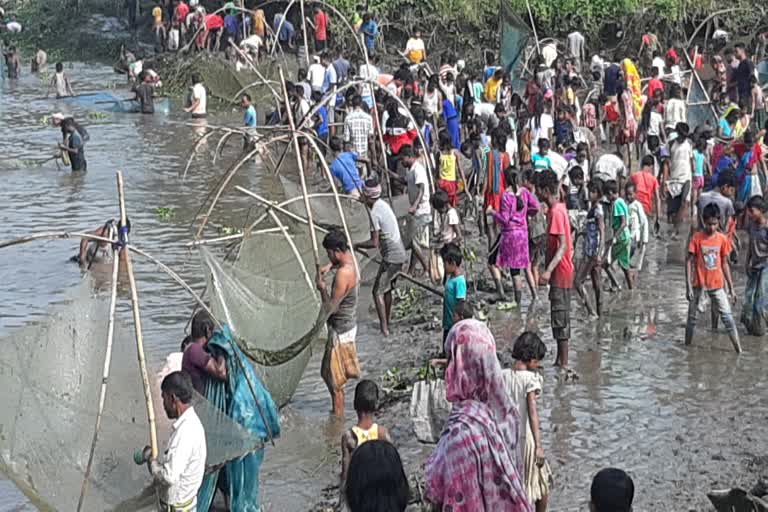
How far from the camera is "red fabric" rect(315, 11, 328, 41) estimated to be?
940 inches

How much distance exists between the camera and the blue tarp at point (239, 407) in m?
6.67

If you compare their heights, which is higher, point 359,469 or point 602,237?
point 359,469

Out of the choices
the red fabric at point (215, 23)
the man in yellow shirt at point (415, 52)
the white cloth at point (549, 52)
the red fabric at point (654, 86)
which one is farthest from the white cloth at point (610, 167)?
the red fabric at point (215, 23)

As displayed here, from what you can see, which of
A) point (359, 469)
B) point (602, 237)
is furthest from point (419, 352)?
point (359, 469)

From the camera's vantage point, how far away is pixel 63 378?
22.0ft

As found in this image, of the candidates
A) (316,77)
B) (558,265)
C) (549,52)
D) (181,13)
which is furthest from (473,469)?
(181,13)

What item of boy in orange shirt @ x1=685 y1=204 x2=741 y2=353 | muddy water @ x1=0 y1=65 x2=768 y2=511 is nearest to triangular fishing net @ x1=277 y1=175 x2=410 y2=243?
muddy water @ x1=0 y1=65 x2=768 y2=511

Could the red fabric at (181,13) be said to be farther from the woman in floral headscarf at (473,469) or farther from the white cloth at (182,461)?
the woman in floral headscarf at (473,469)

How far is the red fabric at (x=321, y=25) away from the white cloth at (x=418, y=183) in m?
12.7

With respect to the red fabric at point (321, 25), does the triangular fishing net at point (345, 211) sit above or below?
below

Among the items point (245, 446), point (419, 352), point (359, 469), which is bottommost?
point (419, 352)

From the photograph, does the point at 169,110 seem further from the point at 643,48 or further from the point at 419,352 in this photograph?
the point at 419,352

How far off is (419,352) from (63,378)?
153 inches

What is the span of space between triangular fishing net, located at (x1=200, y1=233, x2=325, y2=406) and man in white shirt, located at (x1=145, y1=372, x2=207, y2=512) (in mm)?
1671
